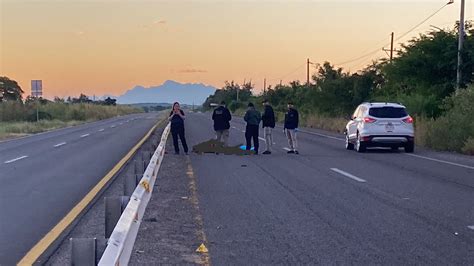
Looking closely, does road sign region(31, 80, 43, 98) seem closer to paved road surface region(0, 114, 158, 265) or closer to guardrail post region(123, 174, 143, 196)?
paved road surface region(0, 114, 158, 265)

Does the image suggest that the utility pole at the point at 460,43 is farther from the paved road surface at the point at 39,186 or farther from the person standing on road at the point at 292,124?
the paved road surface at the point at 39,186

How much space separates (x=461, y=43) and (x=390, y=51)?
52.3 feet

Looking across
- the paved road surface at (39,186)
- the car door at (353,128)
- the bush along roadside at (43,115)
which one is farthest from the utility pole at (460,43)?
the bush along roadside at (43,115)

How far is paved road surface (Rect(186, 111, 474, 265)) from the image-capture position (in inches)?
331

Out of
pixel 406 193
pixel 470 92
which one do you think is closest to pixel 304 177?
pixel 406 193

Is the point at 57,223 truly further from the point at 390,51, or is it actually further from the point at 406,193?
the point at 390,51

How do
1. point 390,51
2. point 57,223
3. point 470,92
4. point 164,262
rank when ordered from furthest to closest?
1. point 390,51
2. point 470,92
3. point 57,223
4. point 164,262

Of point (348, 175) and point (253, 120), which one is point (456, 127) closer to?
point (253, 120)

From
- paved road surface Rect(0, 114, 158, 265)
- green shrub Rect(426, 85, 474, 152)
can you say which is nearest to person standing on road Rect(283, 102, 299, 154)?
paved road surface Rect(0, 114, 158, 265)

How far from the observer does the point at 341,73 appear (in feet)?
184

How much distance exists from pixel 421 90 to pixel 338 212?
2979 cm

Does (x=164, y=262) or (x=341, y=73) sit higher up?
(x=341, y=73)

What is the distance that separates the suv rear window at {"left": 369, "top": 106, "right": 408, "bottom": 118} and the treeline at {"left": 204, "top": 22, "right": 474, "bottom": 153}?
8.64 ft

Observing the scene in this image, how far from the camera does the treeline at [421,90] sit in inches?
1110
